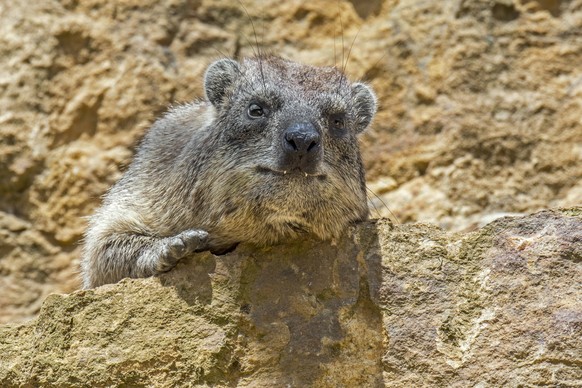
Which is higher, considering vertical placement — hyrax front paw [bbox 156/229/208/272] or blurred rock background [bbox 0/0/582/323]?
hyrax front paw [bbox 156/229/208/272]

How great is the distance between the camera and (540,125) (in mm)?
9406

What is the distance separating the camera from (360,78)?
9.71m

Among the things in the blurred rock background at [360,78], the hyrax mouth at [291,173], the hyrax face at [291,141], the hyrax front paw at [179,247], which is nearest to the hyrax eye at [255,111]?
the hyrax face at [291,141]

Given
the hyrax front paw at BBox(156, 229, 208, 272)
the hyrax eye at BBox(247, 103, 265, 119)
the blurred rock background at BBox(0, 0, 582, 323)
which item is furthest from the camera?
the blurred rock background at BBox(0, 0, 582, 323)

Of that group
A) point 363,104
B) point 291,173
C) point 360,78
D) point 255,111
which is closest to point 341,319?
point 291,173

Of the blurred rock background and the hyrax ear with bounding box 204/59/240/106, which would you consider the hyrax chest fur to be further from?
the blurred rock background

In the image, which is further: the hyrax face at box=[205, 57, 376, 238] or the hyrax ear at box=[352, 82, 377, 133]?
the hyrax ear at box=[352, 82, 377, 133]

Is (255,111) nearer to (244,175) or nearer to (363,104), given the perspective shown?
(244,175)

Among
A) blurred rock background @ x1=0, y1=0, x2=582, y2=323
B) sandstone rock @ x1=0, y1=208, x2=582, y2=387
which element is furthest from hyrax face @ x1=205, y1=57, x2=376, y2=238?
blurred rock background @ x1=0, y1=0, x2=582, y2=323

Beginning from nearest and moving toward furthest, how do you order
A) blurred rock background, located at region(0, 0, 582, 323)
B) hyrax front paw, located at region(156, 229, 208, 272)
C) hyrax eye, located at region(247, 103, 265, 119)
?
hyrax front paw, located at region(156, 229, 208, 272) < hyrax eye, located at region(247, 103, 265, 119) < blurred rock background, located at region(0, 0, 582, 323)

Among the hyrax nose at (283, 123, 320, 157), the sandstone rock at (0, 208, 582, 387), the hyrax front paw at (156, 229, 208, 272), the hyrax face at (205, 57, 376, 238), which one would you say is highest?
the hyrax nose at (283, 123, 320, 157)

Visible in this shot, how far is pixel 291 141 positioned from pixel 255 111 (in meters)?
0.68

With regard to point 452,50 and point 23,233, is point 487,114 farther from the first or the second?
point 23,233

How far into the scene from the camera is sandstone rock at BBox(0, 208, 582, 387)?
5602 mm
